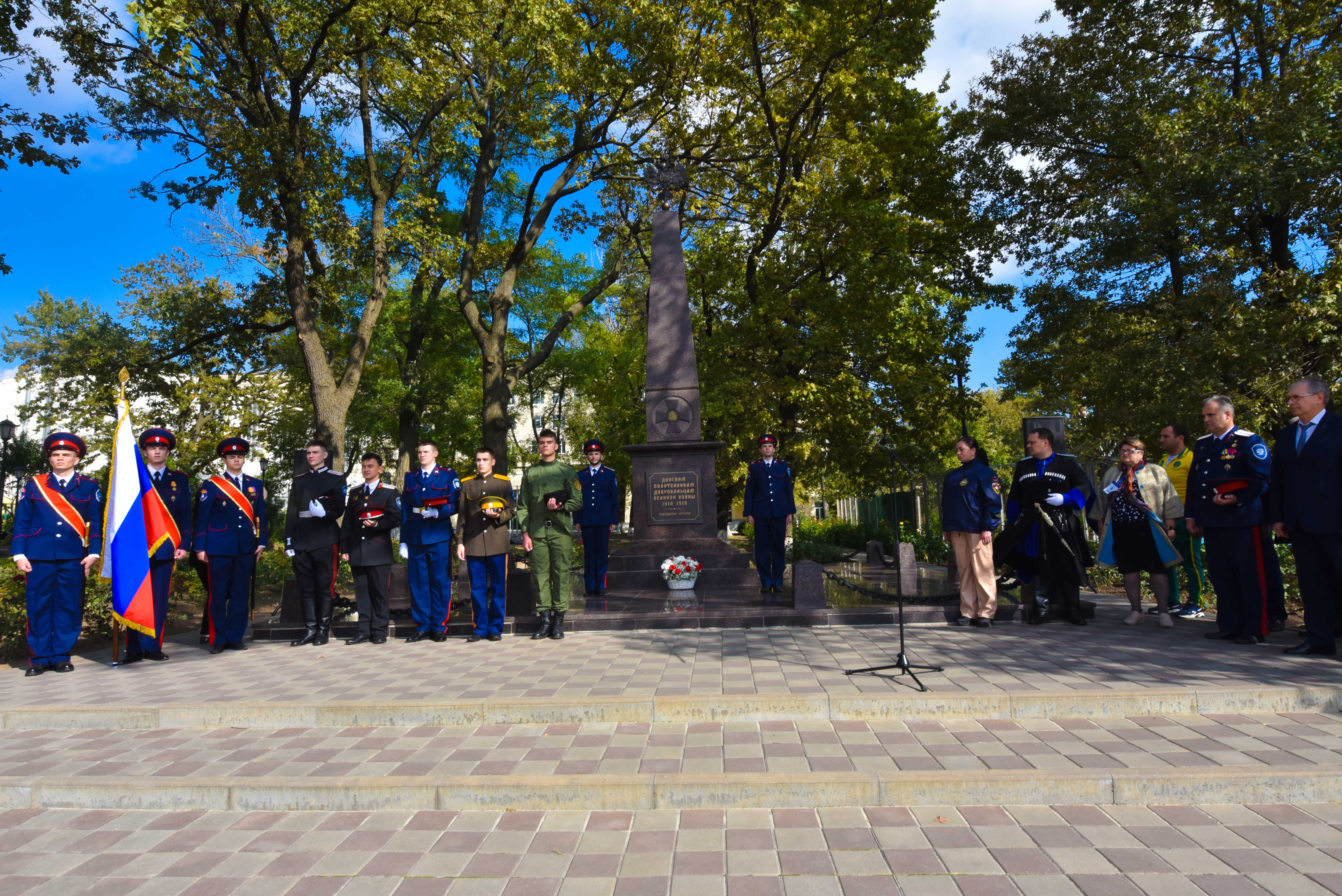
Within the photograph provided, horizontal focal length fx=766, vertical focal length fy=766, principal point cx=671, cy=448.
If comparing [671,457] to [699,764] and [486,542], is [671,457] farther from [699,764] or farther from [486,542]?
[699,764]

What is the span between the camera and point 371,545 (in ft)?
26.1

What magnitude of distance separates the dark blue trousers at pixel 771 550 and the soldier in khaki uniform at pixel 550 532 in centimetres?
303

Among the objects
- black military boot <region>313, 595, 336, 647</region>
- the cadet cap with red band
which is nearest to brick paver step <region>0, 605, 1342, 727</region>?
black military boot <region>313, 595, 336, 647</region>

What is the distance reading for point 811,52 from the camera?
632 inches

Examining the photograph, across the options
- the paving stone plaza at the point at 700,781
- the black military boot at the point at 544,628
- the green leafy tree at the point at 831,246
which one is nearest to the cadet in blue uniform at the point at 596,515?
the black military boot at the point at 544,628

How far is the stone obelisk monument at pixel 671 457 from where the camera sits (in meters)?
10.8

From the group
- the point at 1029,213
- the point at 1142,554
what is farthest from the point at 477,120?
the point at 1142,554

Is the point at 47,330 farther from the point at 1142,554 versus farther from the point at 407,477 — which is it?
the point at 1142,554

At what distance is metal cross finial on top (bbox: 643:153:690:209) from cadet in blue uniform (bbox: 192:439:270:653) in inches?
324

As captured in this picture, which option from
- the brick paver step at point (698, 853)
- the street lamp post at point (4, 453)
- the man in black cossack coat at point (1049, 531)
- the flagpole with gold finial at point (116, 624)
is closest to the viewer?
the brick paver step at point (698, 853)

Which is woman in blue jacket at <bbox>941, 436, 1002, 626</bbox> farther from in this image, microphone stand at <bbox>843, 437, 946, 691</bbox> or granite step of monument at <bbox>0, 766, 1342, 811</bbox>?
granite step of monument at <bbox>0, 766, 1342, 811</bbox>

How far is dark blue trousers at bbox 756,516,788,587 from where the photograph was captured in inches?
395

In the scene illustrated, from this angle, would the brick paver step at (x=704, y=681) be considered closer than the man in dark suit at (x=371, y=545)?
Yes

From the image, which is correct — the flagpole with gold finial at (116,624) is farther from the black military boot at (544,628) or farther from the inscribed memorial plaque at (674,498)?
the inscribed memorial plaque at (674,498)
